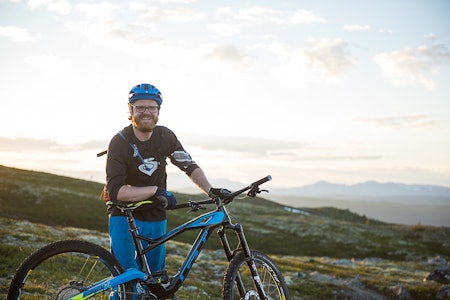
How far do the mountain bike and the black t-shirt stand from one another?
1.54 feet

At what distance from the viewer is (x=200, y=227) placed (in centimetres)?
639

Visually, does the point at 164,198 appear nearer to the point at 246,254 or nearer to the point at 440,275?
the point at 246,254

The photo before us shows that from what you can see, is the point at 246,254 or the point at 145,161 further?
the point at 145,161

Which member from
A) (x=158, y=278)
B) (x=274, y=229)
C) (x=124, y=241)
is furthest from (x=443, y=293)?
(x=274, y=229)

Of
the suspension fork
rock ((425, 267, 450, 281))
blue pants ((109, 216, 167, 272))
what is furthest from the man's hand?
rock ((425, 267, 450, 281))

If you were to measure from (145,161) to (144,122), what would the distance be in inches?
26.5

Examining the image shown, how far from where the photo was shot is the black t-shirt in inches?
249

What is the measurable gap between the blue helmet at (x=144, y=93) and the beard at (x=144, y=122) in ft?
1.05

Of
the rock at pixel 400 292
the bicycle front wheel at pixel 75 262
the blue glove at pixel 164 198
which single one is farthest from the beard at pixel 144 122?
the rock at pixel 400 292

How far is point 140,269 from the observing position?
6266mm

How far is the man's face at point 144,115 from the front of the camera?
671 centimetres

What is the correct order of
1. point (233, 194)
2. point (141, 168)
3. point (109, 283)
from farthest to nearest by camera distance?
point (141, 168)
point (233, 194)
point (109, 283)

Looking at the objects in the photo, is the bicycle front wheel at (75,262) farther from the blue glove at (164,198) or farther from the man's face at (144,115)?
the man's face at (144,115)

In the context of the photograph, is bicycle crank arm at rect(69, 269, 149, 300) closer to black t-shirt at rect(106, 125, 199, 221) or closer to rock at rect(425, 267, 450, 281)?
black t-shirt at rect(106, 125, 199, 221)
